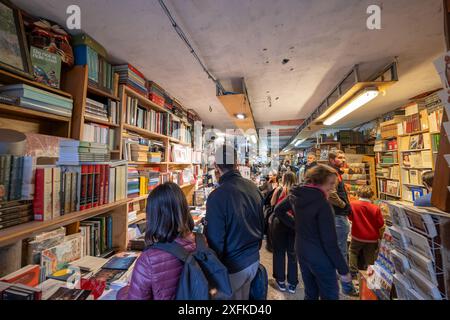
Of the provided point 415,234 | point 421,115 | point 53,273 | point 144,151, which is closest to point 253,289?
point 415,234

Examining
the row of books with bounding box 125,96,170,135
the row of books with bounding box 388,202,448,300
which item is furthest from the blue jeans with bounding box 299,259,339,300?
the row of books with bounding box 125,96,170,135

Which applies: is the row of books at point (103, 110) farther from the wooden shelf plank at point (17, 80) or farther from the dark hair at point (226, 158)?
the dark hair at point (226, 158)

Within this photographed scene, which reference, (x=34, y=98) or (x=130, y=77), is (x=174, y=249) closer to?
(x=34, y=98)

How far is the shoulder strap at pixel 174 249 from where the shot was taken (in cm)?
85

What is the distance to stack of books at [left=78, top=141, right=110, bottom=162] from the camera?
1214 millimetres

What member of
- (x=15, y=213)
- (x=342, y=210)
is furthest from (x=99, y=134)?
(x=342, y=210)

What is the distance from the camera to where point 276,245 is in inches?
89.4

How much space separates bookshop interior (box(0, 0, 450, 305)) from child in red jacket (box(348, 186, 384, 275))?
0.6 inches

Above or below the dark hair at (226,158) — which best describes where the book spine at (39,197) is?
below

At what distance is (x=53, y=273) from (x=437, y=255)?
223 cm

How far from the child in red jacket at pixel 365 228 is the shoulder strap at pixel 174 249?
7.35ft

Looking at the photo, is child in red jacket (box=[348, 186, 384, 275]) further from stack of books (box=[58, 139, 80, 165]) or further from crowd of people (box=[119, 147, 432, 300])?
stack of books (box=[58, 139, 80, 165])

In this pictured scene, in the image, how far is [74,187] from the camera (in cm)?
116

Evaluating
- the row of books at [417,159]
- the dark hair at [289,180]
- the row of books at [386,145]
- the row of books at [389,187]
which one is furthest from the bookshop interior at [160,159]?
the row of books at [389,187]
